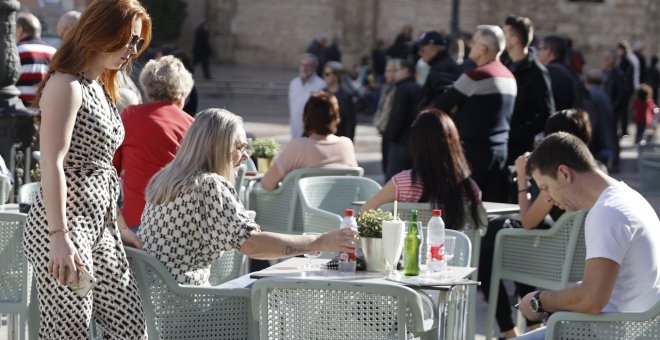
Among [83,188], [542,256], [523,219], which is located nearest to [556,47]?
[523,219]

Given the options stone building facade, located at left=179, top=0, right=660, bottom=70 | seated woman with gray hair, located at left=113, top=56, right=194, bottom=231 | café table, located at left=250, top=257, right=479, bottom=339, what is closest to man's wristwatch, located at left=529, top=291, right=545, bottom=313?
café table, located at left=250, top=257, right=479, bottom=339

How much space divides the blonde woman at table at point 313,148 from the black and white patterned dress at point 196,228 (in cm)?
349

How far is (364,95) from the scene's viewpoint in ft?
85.7

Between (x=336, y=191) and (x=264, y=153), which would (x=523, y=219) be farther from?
(x=264, y=153)

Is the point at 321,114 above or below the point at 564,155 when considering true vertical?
below

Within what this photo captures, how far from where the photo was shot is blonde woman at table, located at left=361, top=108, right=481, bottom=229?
6.79m

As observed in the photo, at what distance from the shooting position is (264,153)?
9594 mm

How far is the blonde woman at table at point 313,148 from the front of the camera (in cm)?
870

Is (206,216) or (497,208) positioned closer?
(206,216)

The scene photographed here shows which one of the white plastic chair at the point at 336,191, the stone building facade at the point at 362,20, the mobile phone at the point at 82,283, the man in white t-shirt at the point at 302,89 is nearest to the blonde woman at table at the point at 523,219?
the white plastic chair at the point at 336,191

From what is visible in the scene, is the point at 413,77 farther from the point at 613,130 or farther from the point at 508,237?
the point at 613,130

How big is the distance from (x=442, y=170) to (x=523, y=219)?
569 millimetres

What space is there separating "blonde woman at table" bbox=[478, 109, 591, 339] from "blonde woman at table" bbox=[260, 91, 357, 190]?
155 cm

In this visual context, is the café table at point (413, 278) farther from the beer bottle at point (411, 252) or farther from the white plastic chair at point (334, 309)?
the white plastic chair at point (334, 309)
